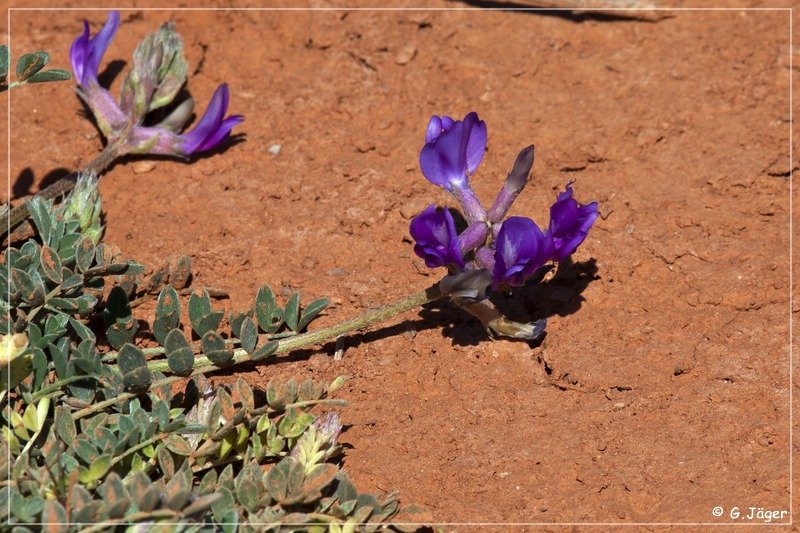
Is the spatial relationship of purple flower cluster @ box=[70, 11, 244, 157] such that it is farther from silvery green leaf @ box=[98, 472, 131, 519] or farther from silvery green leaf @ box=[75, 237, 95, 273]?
silvery green leaf @ box=[98, 472, 131, 519]

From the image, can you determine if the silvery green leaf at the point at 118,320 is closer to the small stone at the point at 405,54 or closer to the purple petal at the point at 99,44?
the purple petal at the point at 99,44

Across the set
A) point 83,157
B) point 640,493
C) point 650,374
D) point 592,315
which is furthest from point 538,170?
point 83,157

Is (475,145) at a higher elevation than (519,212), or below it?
higher

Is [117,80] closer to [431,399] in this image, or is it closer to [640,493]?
[431,399]

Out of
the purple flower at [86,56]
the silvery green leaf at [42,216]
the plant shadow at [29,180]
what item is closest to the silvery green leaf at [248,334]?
the silvery green leaf at [42,216]

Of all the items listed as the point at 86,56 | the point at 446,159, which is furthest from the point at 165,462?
the point at 86,56

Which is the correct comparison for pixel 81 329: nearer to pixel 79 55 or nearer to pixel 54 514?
pixel 54 514
